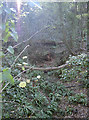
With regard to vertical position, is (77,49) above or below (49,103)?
above

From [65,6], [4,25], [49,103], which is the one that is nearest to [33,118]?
[49,103]

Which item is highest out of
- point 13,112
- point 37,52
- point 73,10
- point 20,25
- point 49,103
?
point 73,10

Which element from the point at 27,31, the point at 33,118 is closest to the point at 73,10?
the point at 27,31

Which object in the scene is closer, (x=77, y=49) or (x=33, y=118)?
(x=33, y=118)

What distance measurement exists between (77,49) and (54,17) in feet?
4.12

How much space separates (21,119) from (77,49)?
2.59 meters

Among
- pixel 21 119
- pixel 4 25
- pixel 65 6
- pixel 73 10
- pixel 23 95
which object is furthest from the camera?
pixel 73 10

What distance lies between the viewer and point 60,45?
4008 mm

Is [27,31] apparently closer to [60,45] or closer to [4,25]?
[60,45]

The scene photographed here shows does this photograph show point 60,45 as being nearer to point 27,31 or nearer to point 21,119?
point 27,31

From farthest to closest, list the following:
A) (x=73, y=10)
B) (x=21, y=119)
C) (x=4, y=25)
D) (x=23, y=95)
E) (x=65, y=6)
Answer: (x=73, y=10) → (x=65, y=6) → (x=23, y=95) → (x=21, y=119) → (x=4, y=25)

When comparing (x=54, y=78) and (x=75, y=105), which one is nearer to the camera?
(x=75, y=105)

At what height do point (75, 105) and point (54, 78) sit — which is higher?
point (54, 78)

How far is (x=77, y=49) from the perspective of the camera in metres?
4.10
